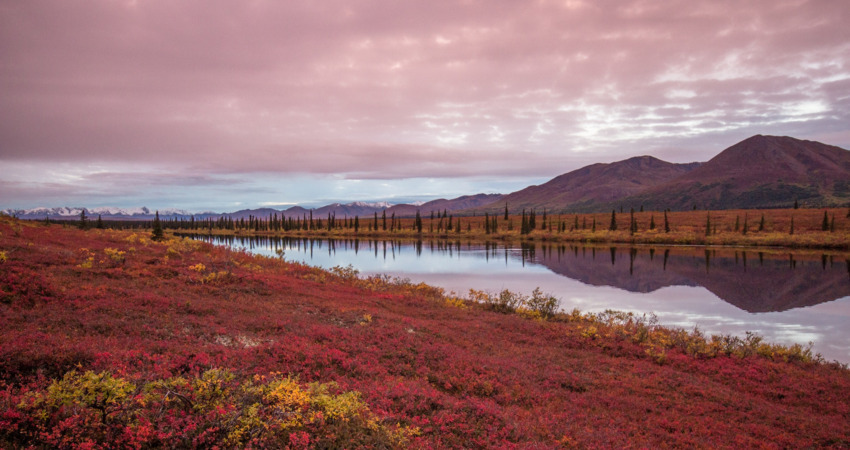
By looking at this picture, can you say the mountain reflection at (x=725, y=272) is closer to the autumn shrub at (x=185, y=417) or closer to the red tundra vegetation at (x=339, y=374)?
the red tundra vegetation at (x=339, y=374)

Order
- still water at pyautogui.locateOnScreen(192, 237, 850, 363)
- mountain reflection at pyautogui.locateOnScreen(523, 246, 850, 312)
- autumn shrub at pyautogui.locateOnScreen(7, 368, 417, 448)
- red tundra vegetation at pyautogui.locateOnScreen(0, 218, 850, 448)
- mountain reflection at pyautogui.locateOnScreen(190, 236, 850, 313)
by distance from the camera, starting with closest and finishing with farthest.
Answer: autumn shrub at pyautogui.locateOnScreen(7, 368, 417, 448)
red tundra vegetation at pyautogui.locateOnScreen(0, 218, 850, 448)
still water at pyautogui.locateOnScreen(192, 237, 850, 363)
mountain reflection at pyautogui.locateOnScreen(523, 246, 850, 312)
mountain reflection at pyautogui.locateOnScreen(190, 236, 850, 313)

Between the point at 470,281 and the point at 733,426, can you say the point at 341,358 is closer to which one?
the point at 733,426

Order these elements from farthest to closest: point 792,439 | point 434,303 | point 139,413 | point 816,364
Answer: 1. point 434,303
2. point 816,364
3. point 792,439
4. point 139,413

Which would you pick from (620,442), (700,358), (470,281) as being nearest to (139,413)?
(620,442)

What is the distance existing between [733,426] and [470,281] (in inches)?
1095

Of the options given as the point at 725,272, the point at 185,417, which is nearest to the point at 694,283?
the point at 725,272

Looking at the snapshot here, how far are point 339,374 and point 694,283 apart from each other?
36.1 metres

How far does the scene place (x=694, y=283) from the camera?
3528cm

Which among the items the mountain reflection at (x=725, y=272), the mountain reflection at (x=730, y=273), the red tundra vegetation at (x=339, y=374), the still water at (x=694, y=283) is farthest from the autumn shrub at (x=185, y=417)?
the mountain reflection at (x=730, y=273)

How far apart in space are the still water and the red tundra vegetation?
8.38 m

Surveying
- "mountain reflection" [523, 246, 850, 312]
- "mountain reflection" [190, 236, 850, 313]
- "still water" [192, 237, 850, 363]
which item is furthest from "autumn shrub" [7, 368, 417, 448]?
"mountain reflection" [523, 246, 850, 312]

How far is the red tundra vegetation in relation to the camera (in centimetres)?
557

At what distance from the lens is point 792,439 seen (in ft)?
28.7

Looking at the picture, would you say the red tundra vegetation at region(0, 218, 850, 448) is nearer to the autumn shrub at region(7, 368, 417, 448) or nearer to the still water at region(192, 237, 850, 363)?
the autumn shrub at region(7, 368, 417, 448)
